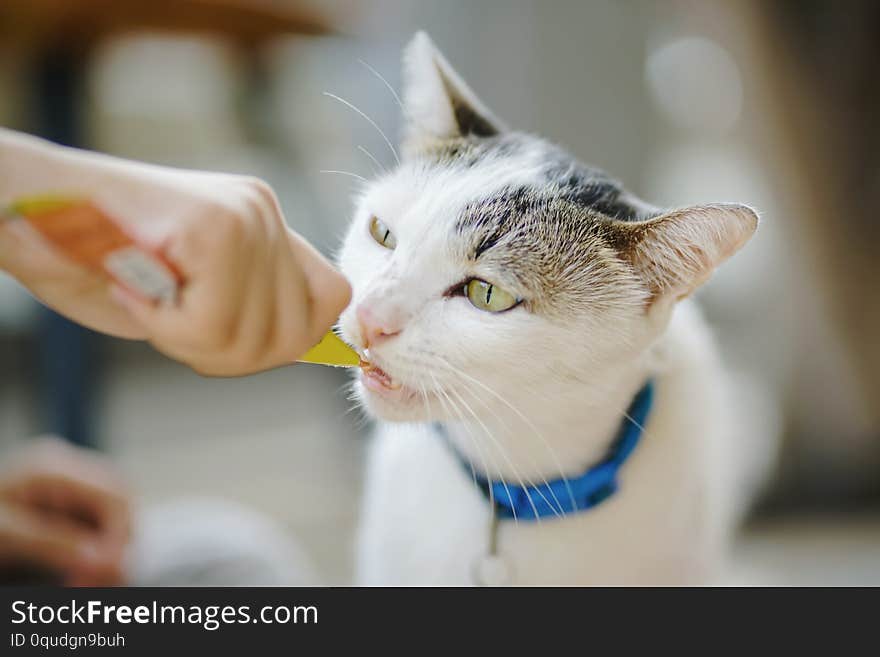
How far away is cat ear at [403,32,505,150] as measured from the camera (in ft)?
2.44

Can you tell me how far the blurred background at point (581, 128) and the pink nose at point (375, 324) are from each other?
377mm

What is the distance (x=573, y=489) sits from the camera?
0.71 m

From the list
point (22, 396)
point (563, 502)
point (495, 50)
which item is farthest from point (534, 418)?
point (22, 396)

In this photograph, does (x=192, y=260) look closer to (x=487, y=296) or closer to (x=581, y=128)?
(x=487, y=296)

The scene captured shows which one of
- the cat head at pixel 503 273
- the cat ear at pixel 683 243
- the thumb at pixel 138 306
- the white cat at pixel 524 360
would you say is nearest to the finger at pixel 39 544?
the white cat at pixel 524 360

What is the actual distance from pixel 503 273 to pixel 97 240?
1.11ft

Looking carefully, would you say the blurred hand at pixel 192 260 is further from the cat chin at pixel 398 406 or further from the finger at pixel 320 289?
the cat chin at pixel 398 406

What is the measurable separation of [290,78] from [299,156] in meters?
0.14

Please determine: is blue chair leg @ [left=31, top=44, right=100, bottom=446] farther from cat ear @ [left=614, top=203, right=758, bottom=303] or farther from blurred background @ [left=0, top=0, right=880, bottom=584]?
cat ear @ [left=614, top=203, right=758, bottom=303]

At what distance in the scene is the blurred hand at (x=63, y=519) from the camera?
0.86 m

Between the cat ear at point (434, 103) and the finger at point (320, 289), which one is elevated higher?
the cat ear at point (434, 103)

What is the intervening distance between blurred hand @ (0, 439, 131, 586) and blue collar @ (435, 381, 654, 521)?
0.50 metres
